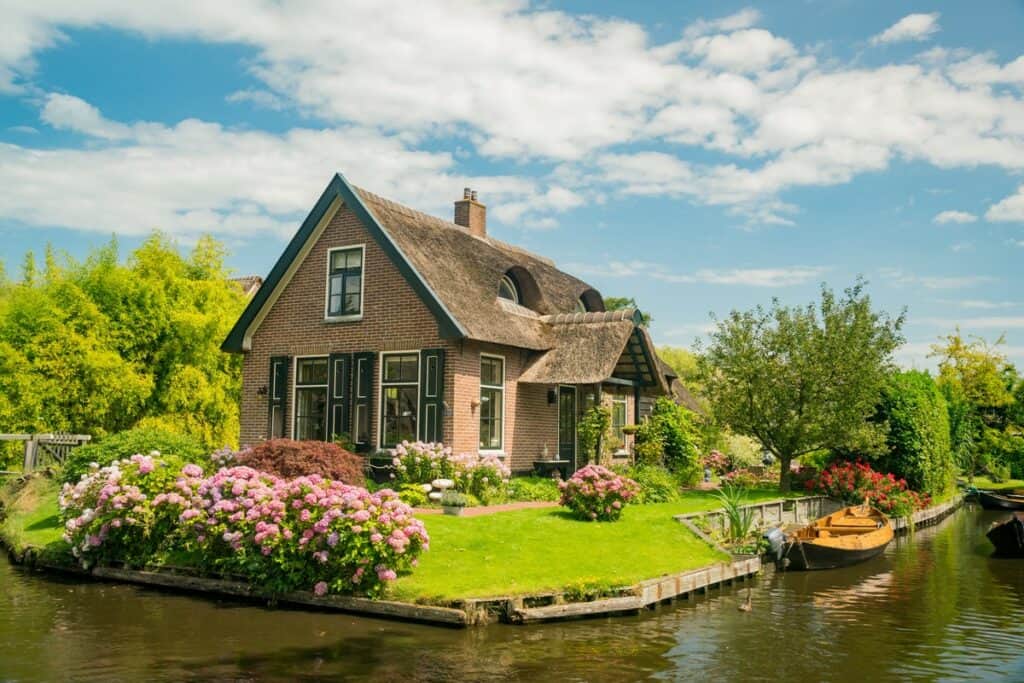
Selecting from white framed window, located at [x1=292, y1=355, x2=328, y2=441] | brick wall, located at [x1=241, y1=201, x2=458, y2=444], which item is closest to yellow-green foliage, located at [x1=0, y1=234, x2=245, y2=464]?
brick wall, located at [x1=241, y1=201, x2=458, y2=444]

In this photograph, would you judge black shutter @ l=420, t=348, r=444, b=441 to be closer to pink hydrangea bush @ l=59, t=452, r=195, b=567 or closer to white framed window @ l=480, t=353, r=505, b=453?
white framed window @ l=480, t=353, r=505, b=453

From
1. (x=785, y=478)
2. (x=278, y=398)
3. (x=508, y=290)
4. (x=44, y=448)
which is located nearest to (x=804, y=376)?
(x=785, y=478)

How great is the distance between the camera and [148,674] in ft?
28.3

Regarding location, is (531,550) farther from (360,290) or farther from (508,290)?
(508,290)

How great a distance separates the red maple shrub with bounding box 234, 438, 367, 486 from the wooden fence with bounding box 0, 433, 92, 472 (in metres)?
9.97

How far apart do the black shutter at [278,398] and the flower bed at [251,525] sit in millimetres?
6523

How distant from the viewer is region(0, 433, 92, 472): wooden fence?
22.7 metres

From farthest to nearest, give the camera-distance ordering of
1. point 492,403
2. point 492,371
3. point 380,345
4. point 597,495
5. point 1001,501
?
point 1001,501
point 492,371
point 492,403
point 380,345
point 597,495

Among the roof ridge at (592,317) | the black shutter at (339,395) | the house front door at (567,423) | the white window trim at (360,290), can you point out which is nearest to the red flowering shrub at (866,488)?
the house front door at (567,423)

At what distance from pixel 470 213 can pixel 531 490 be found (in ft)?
33.5

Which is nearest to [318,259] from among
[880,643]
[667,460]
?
[667,460]

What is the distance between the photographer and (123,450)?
16656 mm

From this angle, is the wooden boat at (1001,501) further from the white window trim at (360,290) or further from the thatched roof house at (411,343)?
the white window trim at (360,290)

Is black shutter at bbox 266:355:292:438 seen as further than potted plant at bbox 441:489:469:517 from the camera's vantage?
Yes
